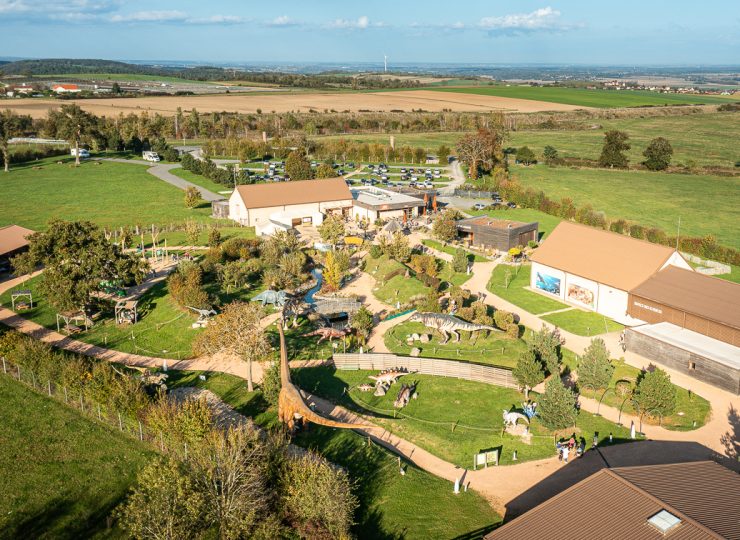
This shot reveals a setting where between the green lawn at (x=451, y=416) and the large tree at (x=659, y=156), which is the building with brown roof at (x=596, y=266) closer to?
the green lawn at (x=451, y=416)

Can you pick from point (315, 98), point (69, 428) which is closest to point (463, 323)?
point (69, 428)

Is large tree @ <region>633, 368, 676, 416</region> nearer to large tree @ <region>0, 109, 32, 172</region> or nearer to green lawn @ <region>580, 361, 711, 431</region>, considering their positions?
green lawn @ <region>580, 361, 711, 431</region>

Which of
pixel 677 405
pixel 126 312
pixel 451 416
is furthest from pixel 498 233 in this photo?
pixel 126 312

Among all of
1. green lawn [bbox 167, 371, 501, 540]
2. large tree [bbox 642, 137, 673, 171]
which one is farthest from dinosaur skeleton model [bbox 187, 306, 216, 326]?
large tree [bbox 642, 137, 673, 171]

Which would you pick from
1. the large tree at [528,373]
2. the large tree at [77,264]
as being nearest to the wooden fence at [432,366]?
the large tree at [528,373]

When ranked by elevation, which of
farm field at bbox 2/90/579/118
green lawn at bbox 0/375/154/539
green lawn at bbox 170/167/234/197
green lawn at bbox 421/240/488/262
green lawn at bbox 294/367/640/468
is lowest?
green lawn at bbox 0/375/154/539
